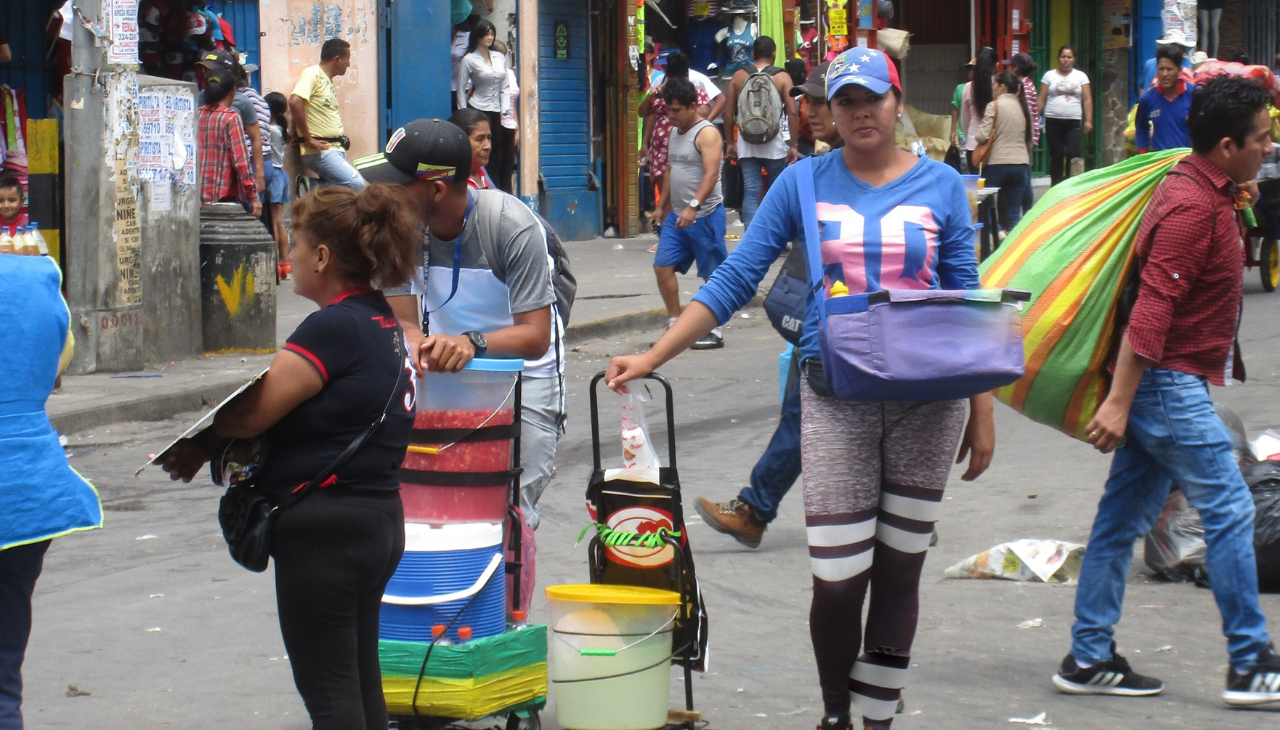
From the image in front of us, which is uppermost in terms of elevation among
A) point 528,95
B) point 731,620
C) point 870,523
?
point 528,95

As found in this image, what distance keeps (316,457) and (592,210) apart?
1595 cm

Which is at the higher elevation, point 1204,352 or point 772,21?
point 772,21

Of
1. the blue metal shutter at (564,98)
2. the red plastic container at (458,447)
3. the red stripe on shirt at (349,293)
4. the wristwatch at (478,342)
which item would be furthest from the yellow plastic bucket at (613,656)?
the blue metal shutter at (564,98)

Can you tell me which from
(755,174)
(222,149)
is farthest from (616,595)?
(755,174)

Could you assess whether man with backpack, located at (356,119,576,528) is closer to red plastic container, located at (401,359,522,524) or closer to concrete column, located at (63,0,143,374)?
red plastic container, located at (401,359,522,524)

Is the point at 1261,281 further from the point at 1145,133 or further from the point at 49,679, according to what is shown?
the point at 49,679

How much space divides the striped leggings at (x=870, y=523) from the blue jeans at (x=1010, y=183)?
11.8m

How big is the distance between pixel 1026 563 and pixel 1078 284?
5.60 ft

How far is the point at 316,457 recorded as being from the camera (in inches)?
123

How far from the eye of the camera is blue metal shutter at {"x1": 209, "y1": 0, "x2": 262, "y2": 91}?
14.6 m

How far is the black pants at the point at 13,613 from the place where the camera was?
10.8 ft

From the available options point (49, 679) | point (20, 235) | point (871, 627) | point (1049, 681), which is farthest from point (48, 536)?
point (20, 235)

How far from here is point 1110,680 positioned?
439 centimetres

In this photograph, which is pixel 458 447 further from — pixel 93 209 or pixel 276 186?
pixel 276 186
